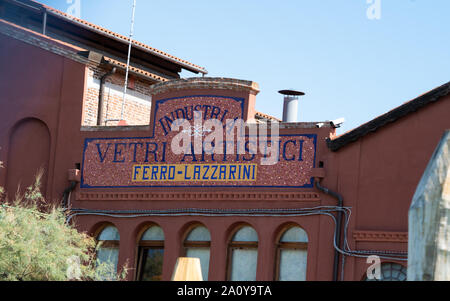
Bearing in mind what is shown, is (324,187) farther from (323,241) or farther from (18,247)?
(18,247)

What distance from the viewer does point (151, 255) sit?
21.3 metres

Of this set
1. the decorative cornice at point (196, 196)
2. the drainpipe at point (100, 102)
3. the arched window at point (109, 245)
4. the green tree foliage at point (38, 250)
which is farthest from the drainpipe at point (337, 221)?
the drainpipe at point (100, 102)

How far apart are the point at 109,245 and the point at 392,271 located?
7443 mm

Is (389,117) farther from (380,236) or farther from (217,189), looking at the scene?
(217,189)

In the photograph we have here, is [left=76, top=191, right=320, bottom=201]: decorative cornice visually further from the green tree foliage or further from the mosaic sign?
the green tree foliage

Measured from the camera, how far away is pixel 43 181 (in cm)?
2272

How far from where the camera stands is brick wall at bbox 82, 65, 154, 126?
2303cm

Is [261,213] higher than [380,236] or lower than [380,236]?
higher

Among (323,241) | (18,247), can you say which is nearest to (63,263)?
(18,247)

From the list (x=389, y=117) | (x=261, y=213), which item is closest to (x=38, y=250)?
(x=261, y=213)

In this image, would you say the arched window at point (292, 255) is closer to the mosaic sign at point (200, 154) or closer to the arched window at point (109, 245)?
the mosaic sign at point (200, 154)

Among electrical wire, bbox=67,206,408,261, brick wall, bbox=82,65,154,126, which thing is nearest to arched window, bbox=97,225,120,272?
electrical wire, bbox=67,206,408,261

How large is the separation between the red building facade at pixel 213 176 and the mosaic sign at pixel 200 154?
0.10 ft

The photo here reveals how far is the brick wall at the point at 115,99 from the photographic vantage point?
907 inches
